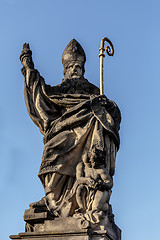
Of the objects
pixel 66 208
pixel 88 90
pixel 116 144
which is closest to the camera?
pixel 66 208

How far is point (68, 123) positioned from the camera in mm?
10234

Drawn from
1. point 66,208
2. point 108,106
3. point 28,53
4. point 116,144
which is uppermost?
point 28,53

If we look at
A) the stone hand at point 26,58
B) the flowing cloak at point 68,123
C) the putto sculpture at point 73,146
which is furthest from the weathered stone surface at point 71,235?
the stone hand at point 26,58

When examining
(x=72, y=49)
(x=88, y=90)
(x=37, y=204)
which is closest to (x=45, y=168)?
(x=37, y=204)

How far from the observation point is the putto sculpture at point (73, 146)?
9.30 m

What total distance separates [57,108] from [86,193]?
2.18 meters

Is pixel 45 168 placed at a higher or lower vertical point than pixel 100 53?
lower

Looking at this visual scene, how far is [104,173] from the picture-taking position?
9562mm

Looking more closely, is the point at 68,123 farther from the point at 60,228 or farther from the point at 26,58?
the point at 60,228

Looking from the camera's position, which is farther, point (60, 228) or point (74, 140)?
point (74, 140)

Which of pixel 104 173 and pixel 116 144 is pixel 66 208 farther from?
pixel 116 144

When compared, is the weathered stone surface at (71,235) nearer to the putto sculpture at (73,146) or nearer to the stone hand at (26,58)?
the putto sculpture at (73,146)

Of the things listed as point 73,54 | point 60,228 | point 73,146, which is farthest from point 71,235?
point 73,54

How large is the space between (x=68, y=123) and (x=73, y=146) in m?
0.52
